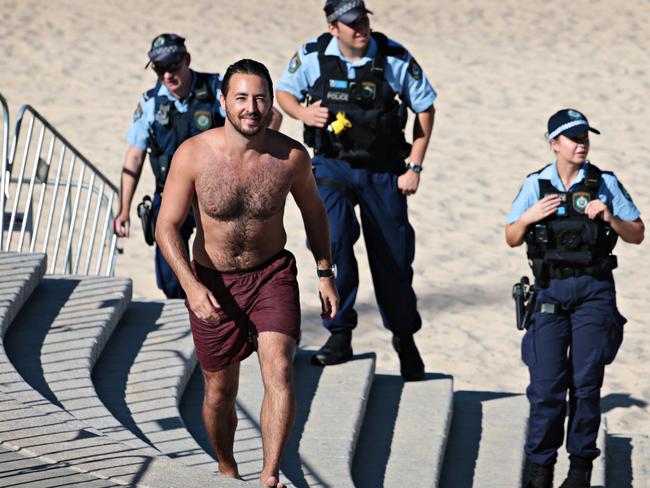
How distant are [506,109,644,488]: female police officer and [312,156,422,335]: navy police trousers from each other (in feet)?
3.27

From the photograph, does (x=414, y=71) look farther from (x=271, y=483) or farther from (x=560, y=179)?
(x=271, y=483)

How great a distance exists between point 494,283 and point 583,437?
195 inches

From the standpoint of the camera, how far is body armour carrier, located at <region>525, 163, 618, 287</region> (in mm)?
6488

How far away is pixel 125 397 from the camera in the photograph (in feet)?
22.6

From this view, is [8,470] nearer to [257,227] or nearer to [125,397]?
[257,227]

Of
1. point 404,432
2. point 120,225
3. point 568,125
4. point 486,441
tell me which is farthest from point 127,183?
point 568,125

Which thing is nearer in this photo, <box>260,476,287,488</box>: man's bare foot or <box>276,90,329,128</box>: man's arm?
<box>260,476,287,488</box>: man's bare foot

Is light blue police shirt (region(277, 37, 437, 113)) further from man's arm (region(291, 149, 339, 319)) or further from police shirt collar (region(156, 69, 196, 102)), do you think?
man's arm (region(291, 149, 339, 319))

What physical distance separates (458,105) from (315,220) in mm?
12525

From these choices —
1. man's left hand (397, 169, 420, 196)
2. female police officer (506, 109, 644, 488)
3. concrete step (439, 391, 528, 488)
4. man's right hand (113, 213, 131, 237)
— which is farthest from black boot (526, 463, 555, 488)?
man's right hand (113, 213, 131, 237)

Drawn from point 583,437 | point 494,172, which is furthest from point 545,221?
point 494,172

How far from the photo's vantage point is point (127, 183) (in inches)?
320

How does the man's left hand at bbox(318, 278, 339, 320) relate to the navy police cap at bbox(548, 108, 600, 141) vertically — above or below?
below

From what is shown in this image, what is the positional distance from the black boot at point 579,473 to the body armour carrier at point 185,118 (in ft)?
9.26
